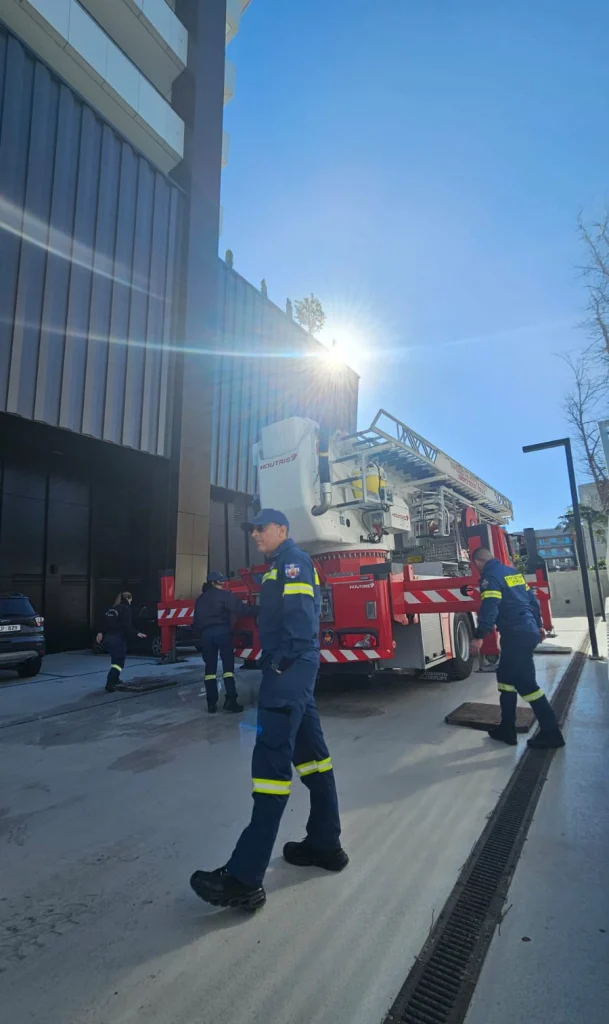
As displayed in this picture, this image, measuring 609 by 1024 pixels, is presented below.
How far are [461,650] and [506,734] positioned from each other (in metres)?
3.36

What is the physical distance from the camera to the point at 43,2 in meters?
10.7

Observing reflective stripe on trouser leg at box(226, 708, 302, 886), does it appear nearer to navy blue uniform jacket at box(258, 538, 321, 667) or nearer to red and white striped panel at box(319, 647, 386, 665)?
navy blue uniform jacket at box(258, 538, 321, 667)

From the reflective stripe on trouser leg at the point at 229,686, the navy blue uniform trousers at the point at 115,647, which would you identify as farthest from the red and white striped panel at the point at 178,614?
the reflective stripe on trouser leg at the point at 229,686

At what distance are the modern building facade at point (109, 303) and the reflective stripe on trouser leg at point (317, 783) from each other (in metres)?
9.92

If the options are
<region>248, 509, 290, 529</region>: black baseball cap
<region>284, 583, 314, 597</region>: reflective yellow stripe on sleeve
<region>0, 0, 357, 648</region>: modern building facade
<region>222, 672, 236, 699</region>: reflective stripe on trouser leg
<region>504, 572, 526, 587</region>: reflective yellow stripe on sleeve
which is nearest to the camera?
<region>284, 583, 314, 597</region>: reflective yellow stripe on sleeve

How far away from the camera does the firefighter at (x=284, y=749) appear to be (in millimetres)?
2199

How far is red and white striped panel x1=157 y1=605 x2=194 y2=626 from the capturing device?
24.5 ft

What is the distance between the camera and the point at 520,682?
430 cm

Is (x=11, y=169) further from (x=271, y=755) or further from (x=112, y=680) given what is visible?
(x=271, y=755)

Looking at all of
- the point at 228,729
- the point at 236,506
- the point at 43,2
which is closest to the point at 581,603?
the point at 236,506

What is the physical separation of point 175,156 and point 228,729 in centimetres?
1541

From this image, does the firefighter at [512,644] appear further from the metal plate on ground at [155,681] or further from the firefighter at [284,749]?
the metal plate on ground at [155,681]

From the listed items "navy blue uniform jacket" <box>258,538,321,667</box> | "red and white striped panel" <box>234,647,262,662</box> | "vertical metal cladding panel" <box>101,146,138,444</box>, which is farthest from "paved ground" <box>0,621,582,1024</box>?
"vertical metal cladding panel" <box>101,146,138,444</box>

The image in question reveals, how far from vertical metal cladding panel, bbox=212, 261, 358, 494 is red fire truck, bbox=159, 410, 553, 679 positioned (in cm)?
707
